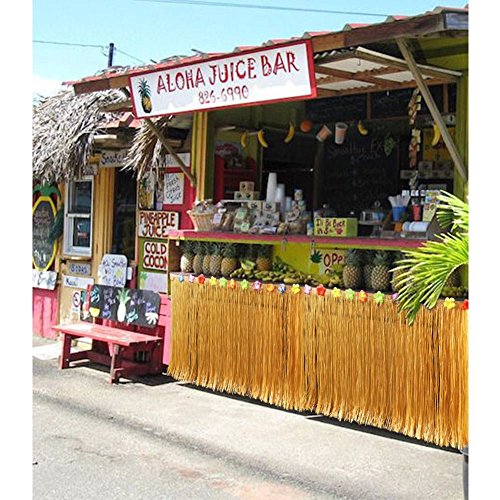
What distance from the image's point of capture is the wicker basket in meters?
7.84

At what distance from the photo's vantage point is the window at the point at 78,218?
10.1 meters

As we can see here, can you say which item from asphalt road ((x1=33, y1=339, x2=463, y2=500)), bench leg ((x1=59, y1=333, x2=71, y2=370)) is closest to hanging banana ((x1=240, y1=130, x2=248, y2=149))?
asphalt road ((x1=33, y1=339, x2=463, y2=500))

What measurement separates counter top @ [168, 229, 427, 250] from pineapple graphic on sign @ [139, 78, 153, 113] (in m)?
1.54

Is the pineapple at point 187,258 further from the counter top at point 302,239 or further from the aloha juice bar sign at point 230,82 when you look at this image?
the aloha juice bar sign at point 230,82

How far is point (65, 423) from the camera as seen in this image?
6301mm

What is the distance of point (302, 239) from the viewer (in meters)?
6.84

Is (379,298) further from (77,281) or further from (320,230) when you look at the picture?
(77,281)

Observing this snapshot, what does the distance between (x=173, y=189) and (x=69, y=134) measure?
66.2 inches

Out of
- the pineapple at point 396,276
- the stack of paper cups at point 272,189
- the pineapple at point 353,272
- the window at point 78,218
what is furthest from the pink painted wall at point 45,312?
the pineapple at point 396,276

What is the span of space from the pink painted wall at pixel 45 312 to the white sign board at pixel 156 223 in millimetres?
2432

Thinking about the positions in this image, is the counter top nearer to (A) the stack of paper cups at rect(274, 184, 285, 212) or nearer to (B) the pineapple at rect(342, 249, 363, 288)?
(B) the pineapple at rect(342, 249, 363, 288)
